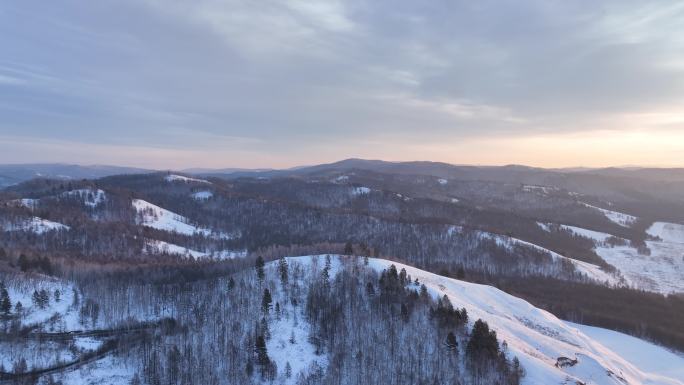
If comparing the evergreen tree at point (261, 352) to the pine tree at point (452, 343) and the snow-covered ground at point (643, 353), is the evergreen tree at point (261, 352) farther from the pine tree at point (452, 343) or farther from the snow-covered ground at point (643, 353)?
the snow-covered ground at point (643, 353)

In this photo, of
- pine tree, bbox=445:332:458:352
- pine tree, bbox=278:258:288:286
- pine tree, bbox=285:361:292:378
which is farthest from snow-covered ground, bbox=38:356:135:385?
pine tree, bbox=445:332:458:352

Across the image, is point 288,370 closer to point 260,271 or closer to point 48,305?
point 260,271

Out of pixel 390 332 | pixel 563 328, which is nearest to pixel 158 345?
pixel 390 332

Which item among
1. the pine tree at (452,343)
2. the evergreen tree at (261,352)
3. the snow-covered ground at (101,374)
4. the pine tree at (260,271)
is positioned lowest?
the snow-covered ground at (101,374)

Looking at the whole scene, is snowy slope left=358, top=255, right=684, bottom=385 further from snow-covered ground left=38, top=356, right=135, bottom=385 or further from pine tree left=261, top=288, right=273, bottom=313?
snow-covered ground left=38, top=356, right=135, bottom=385

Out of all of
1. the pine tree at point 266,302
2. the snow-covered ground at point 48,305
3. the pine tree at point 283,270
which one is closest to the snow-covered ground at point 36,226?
the snow-covered ground at point 48,305

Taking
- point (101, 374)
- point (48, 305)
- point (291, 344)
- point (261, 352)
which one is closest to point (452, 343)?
point (291, 344)
